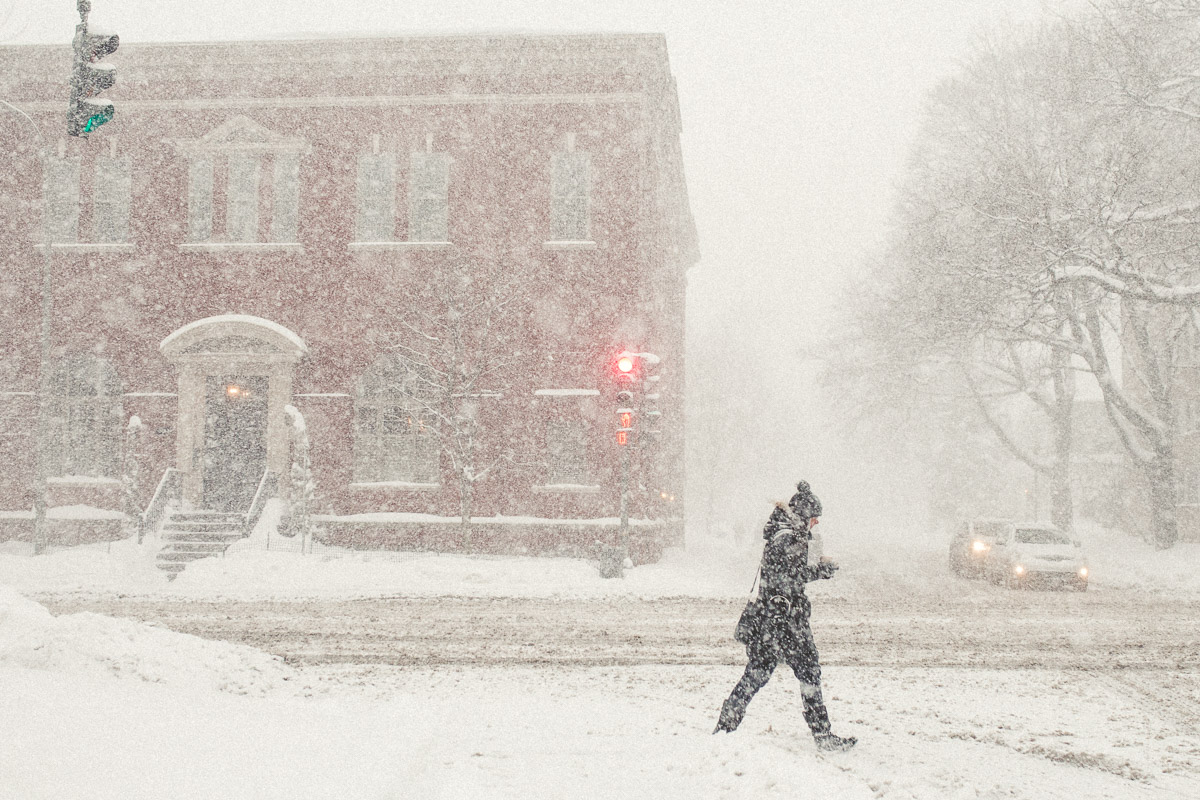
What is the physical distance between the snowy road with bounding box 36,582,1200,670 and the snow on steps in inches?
161

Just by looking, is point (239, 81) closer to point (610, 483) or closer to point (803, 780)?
point (610, 483)

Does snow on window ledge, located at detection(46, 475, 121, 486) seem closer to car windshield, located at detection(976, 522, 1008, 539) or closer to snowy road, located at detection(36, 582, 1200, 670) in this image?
snowy road, located at detection(36, 582, 1200, 670)

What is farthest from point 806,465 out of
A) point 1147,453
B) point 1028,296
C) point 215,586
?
point 215,586

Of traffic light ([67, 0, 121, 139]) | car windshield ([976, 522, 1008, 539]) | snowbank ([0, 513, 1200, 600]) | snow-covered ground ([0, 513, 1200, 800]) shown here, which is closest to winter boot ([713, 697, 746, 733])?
snow-covered ground ([0, 513, 1200, 800])

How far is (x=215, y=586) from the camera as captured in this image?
16.2 metres

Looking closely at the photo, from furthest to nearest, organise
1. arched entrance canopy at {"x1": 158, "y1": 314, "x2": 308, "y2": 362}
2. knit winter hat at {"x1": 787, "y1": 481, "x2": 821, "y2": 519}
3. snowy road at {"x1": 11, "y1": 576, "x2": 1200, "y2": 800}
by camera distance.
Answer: arched entrance canopy at {"x1": 158, "y1": 314, "x2": 308, "y2": 362} → knit winter hat at {"x1": 787, "y1": 481, "x2": 821, "y2": 519} → snowy road at {"x1": 11, "y1": 576, "x2": 1200, "y2": 800}

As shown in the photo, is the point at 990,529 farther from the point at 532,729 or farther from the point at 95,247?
the point at 95,247

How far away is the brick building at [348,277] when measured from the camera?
2162 cm

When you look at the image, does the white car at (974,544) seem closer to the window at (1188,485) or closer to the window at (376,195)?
the window at (376,195)

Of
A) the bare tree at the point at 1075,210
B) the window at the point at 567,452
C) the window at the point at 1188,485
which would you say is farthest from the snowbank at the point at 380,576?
the window at the point at 1188,485

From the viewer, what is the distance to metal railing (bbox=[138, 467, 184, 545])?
1942cm

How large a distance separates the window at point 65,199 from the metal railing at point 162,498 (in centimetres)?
658

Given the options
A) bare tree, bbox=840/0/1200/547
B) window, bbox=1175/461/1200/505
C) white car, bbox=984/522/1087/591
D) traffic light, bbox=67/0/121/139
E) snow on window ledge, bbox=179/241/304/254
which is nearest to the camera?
traffic light, bbox=67/0/121/139

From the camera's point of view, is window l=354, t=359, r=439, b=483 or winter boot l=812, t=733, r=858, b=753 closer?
winter boot l=812, t=733, r=858, b=753
